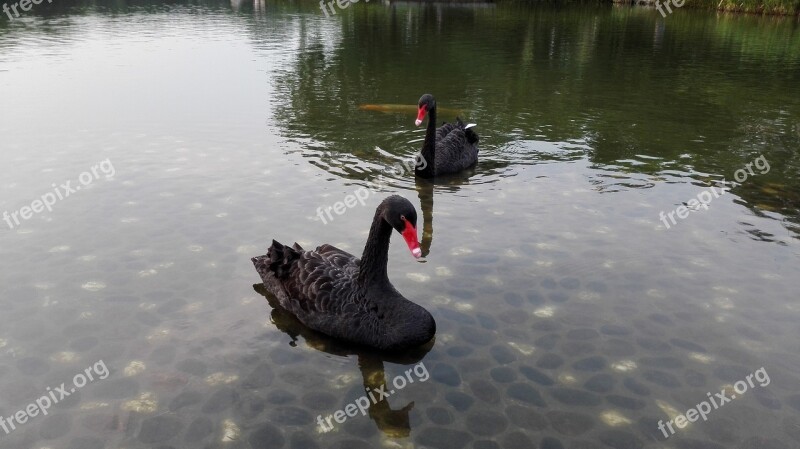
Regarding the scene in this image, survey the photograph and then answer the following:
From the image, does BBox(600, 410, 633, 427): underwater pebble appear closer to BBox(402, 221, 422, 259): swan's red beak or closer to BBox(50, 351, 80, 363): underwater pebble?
BBox(402, 221, 422, 259): swan's red beak

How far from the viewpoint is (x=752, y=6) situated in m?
38.8

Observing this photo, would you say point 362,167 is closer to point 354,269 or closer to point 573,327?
point 354,269

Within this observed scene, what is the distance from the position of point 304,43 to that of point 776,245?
2276cm

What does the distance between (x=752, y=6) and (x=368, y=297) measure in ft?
138

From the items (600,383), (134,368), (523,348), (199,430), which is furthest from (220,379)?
(600,383)

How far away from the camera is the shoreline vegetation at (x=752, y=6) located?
36500 millimetres

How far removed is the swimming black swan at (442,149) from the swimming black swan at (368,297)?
14.4 ft

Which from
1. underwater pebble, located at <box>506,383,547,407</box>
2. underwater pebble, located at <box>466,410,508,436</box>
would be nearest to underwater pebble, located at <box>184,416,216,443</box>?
underwater pebble, located at <box>466,410,508,436</box>

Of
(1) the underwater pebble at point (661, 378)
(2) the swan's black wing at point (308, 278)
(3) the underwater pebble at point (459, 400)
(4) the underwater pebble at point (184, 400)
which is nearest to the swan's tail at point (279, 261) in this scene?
(2) the swan's black wing at point (308, 278)

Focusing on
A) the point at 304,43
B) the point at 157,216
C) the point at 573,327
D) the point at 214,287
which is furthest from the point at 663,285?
the point at 304,43

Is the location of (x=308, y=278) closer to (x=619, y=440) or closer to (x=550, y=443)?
(x=550, y=443)

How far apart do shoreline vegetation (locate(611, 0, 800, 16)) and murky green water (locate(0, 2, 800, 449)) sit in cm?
2358

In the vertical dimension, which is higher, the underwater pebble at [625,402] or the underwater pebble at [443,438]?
the underwater pebble at [625,402]

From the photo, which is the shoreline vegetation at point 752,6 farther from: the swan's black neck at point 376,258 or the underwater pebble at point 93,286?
the underwater pebble at point 93,286
